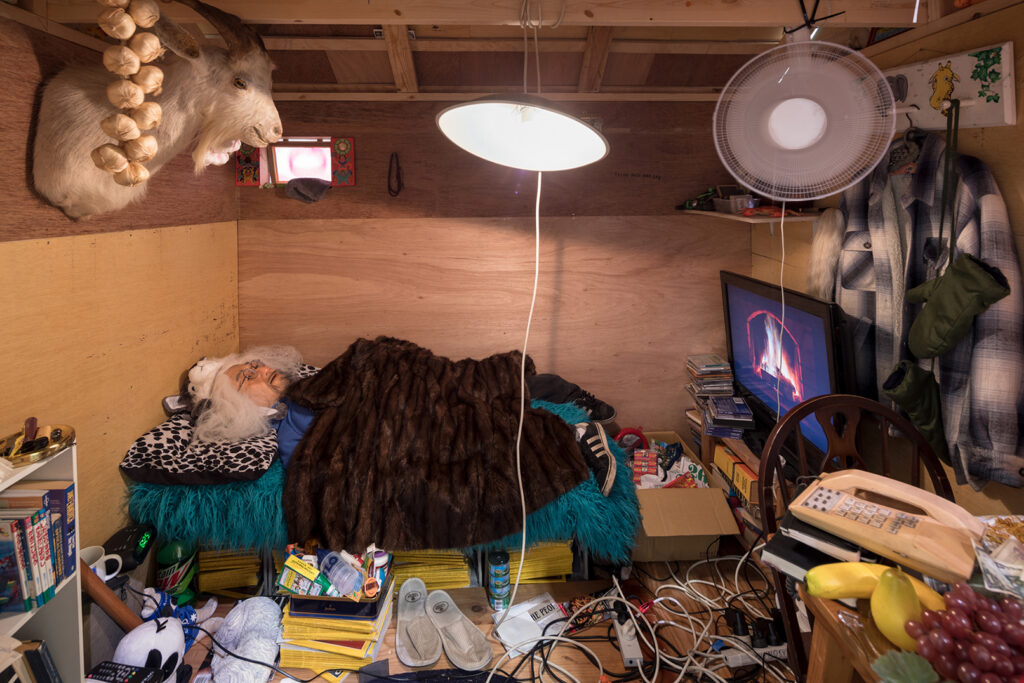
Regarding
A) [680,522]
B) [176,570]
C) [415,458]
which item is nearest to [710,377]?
[680,522]

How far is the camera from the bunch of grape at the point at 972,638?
30.0 inches

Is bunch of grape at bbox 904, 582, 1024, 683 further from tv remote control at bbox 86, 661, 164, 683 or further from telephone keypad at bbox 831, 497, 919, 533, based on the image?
tv remote control at bbox 86, 661, 164, 683

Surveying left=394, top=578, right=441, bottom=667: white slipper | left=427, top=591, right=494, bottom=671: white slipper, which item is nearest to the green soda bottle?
left=394, top=578, right=441, bottom=667: white slipper

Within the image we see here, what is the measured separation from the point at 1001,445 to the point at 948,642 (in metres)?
1.11

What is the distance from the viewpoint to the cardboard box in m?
2.46

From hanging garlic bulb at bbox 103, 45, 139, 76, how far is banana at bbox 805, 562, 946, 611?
1.91 m

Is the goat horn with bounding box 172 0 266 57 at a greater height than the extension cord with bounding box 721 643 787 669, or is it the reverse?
the goat horn with bounding box 172 0 266 57

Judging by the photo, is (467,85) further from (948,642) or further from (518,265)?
(948,642)

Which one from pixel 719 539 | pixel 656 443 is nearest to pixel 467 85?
pixel 656 443

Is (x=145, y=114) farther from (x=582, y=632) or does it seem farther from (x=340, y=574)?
(x=582, y=632)

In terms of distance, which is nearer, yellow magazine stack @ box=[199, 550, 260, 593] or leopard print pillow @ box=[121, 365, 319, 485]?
leopard print pillow @ box=[121, 365, 319, 485]

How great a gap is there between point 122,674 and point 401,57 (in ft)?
8.27

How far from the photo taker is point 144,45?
5.12ft

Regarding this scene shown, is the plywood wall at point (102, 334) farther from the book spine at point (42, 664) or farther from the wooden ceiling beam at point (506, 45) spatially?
the wooden ceiling beam at point (506, 45)
